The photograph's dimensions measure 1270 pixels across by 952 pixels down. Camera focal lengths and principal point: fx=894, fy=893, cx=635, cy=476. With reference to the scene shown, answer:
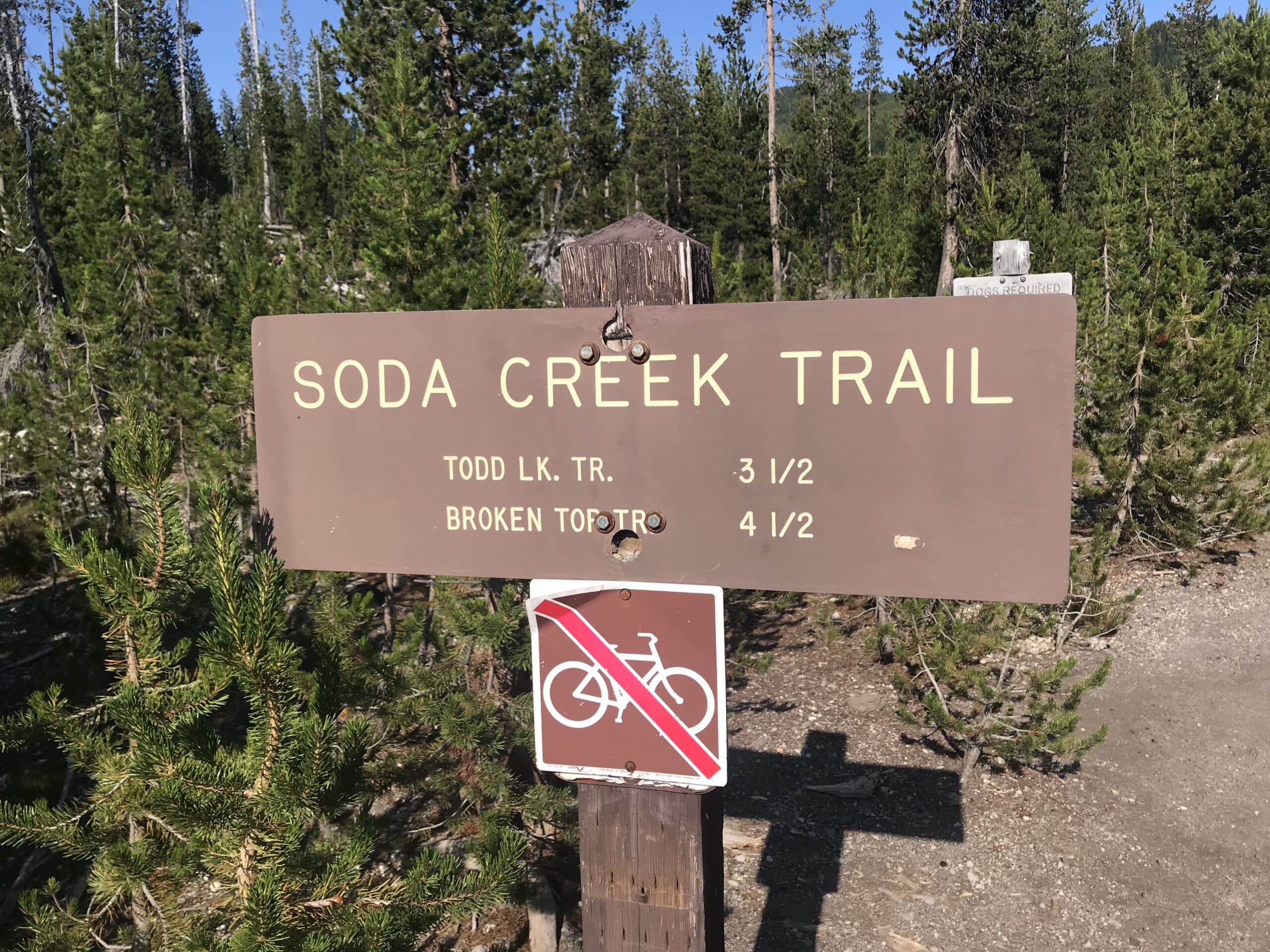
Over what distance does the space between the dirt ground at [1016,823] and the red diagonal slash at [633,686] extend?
438 centimetres

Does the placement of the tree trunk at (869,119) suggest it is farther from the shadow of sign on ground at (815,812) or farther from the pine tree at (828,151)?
the shadow of sign on ground at (815,812)

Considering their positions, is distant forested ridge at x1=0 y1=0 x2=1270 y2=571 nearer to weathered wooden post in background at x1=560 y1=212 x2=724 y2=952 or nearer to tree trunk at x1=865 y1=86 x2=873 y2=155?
weathered wooden post in background at x1=560 y1=212 x2=724 y2=952

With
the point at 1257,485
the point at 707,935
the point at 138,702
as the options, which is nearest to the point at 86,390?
the point at 138,702

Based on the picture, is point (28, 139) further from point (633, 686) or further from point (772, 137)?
point (633, 686)

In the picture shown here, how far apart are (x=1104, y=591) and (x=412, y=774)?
7.49 meters

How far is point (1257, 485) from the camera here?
9.45m

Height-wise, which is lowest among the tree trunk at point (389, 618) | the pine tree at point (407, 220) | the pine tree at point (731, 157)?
the tree trunk at point (389, 618)

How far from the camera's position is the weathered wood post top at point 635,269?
164 centimetres

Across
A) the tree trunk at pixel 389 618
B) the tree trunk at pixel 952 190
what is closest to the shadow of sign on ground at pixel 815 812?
the tree trunk at pixel 389 618

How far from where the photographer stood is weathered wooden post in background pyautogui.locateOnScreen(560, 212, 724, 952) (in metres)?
1.65

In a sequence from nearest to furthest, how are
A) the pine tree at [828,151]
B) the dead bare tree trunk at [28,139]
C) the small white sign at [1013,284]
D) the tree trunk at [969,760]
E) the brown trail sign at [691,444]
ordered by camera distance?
the brown trail sign at [691,444], the small white sign at [1013,284], the tree trunk at [969,760], the dead bare tree trunk at [28,139], the pine tree at [828,151]

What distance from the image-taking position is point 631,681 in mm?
1673

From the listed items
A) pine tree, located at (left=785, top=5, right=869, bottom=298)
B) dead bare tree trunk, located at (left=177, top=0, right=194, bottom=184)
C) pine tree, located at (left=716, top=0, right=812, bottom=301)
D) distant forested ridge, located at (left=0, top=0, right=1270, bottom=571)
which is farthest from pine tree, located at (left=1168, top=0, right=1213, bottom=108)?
dead bare tree trunk, located at (left=177, top=0, right=194, bottom=184)

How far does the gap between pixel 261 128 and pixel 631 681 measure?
49139mm
